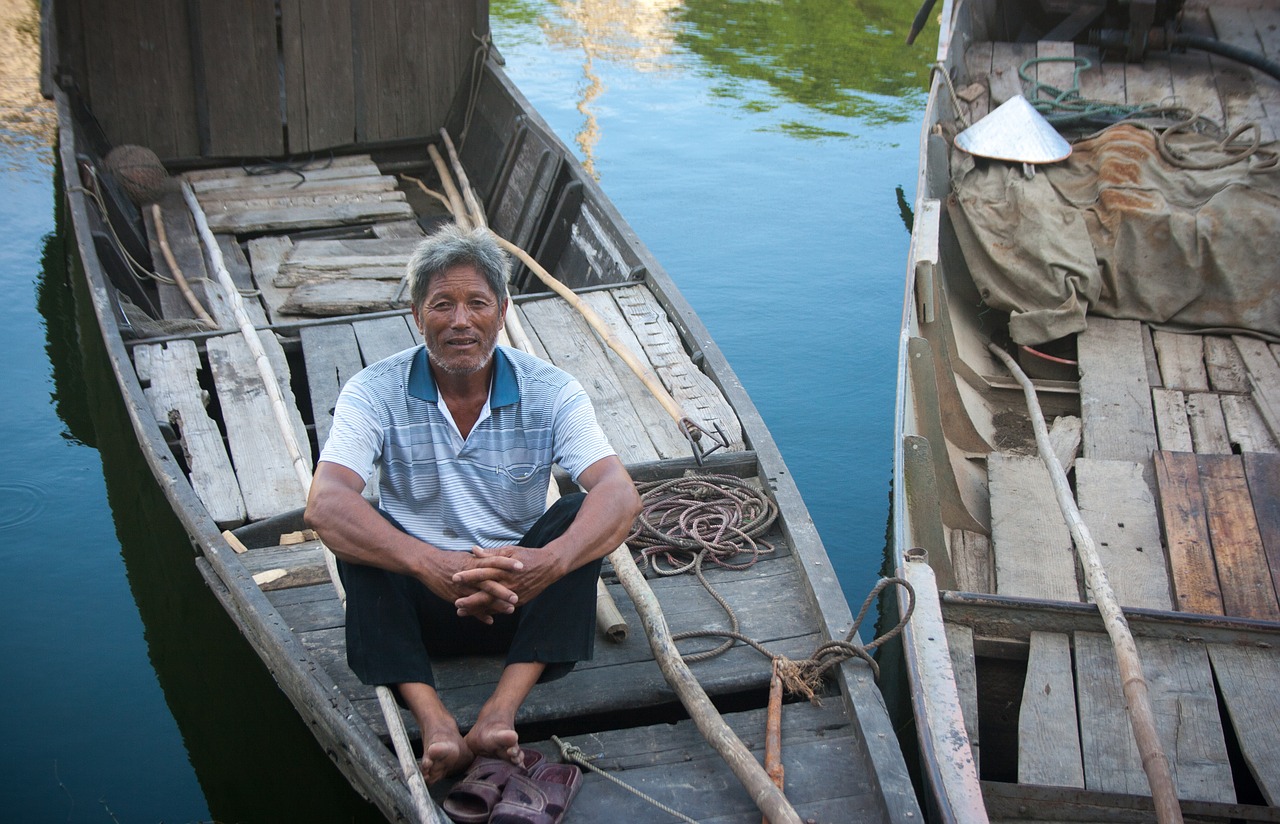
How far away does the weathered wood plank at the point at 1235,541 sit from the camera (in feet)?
10.6

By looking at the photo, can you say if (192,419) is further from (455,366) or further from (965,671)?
(965,671)

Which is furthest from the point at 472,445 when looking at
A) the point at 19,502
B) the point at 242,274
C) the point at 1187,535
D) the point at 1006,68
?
the point at 1006,68

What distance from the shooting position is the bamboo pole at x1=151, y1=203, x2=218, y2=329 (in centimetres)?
493

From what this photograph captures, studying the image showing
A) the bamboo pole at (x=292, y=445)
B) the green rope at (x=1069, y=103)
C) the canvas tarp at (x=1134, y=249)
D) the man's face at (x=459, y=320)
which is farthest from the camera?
the green rope at (x=1069, y=103)

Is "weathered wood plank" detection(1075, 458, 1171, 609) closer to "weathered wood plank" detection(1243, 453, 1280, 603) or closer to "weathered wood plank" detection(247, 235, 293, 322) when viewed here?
"weathered wood plank" detection(1243, 453, 1280, 603)

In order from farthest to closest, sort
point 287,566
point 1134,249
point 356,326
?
point 1134,249, point 356,326, point 287,566

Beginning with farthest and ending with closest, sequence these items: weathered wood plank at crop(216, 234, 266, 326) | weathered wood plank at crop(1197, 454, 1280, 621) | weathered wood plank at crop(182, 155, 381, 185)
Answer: weathered wood plank at crop(182, 155, 381, 185) < weathered wood plank at crop(216, 234, 266, 326) < weathered wood plank at crop(1197, 454, 1280, 621)

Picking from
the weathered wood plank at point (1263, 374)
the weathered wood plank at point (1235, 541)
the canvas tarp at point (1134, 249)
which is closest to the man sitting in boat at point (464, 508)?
the weathered wood plank at point (1235, 541)

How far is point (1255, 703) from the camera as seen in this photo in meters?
2.79

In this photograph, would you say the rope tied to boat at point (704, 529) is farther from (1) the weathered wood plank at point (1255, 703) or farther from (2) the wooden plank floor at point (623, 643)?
(1) the weathered wood plank at point (1255, 703)

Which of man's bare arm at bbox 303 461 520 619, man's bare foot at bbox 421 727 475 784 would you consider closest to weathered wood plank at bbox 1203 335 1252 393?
man's bare arm at bbox 303 461 520 619

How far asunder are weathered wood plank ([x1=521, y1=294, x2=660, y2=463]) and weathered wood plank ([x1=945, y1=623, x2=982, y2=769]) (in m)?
1.04

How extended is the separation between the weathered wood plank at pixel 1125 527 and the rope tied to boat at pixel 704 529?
0.76m

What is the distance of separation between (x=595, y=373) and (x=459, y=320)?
1575 mm
